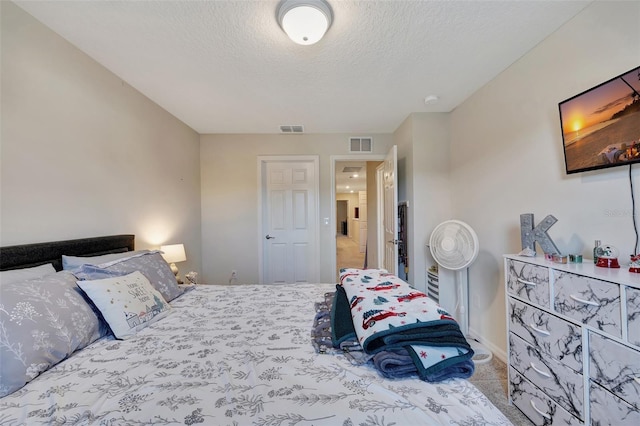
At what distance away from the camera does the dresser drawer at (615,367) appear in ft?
3.06

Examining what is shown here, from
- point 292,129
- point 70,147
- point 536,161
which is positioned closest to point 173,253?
point 70,147

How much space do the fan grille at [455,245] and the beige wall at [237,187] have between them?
1.71 meters

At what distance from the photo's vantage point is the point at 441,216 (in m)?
2.81

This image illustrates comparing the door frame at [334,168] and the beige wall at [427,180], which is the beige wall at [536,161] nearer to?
the beige wall at [427,180]

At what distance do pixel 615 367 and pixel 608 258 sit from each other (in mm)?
488

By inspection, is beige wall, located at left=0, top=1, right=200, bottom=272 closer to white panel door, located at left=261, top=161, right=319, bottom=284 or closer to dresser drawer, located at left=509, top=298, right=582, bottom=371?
white panel door, located at left=261, top=161, right=319, bottom=284

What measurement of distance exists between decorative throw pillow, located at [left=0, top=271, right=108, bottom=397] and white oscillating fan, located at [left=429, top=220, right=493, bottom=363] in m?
2.53

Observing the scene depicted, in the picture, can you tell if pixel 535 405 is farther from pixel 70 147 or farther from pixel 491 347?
pixel 70 147

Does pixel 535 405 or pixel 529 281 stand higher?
pixel 529 281

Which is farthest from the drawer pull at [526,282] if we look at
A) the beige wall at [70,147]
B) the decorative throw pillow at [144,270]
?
the beige wall at [70,147]

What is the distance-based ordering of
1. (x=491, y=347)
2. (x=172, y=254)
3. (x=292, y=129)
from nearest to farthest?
(x=491, y=347), (x=172, y=254), (x=292, y=129)

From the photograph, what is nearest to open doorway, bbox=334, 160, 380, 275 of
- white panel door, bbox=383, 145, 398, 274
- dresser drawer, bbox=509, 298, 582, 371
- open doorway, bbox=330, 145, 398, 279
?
open doorway, bbox=330, 145, 398, 279

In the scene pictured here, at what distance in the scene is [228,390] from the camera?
0.82 metres

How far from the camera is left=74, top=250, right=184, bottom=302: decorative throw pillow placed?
1309 millimetres
